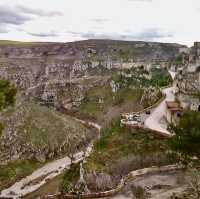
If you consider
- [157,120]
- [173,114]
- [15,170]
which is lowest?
[15,170]

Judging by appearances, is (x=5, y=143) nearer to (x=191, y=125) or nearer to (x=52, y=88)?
(x=191, y=125)

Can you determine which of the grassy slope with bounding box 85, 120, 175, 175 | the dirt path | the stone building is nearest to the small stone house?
the stone building

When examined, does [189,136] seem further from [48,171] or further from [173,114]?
[48,171]

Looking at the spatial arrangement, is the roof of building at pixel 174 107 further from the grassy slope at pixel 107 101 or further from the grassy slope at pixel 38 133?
the grassy slope at pixel 107 101

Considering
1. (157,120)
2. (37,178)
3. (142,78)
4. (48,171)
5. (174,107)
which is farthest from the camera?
(142,78)

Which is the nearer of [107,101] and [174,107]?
[174,107]

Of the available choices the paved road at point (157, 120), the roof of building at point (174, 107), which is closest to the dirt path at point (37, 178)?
the paved road at point (157, 120)

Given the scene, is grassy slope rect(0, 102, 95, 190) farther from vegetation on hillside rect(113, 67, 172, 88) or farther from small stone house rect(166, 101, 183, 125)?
small stone house rect(166, 101, 183, 125)

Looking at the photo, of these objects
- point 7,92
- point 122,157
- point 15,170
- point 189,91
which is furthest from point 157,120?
point 15,170
